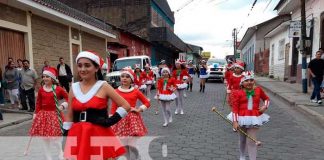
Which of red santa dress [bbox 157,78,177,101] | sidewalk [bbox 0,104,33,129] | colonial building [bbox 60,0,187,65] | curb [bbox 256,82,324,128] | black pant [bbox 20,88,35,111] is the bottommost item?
sidewalk [bbox 0,104,33,129]

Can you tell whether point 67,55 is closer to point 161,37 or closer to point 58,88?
point 58,88

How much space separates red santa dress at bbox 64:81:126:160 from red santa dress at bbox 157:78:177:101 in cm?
470

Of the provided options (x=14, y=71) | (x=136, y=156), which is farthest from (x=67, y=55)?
(x=136, y=156)

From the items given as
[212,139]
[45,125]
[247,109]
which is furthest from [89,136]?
[212,139]

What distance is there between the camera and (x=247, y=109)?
179 inches

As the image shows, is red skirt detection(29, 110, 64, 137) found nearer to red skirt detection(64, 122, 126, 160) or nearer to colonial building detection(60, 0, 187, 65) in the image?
red skirt detection(64, 122, 126, 160)

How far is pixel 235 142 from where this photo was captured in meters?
6.11

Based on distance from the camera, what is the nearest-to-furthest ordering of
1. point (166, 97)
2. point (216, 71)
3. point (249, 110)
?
point (249, 110), point (166, 97), point (216, 71)

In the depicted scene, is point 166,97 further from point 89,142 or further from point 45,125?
point 89,142

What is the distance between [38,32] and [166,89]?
8123 mm

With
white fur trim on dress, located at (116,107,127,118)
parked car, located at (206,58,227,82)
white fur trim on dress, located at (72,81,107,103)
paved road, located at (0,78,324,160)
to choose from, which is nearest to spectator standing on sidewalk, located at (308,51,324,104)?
paved road, located at (0,78,324,160)

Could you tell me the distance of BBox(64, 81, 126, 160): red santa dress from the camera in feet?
9.13

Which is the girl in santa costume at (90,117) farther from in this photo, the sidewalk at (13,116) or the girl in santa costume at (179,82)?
the girl in santa costume at (179,82)

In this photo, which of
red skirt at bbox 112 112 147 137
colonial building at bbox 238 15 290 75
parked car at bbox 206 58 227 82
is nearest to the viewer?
red skirt at bbox 112 112 147 137
